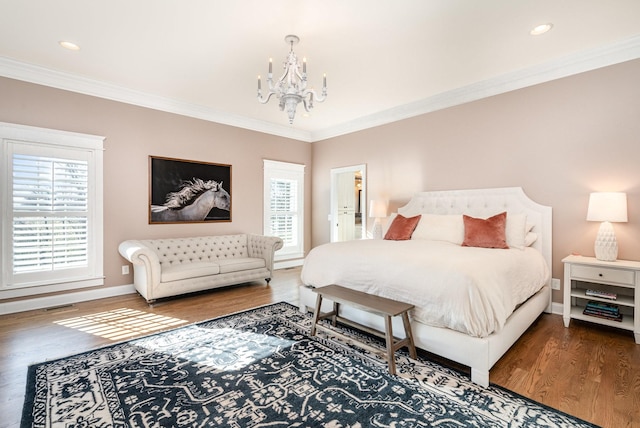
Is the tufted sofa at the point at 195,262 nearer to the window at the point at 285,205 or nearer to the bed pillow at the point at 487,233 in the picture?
the window at the point at 285,205

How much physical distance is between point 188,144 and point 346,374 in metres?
4.10

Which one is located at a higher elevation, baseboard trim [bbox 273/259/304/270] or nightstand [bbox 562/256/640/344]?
nightstand [bbox 562/256/640/344]

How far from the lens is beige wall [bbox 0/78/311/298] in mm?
3592

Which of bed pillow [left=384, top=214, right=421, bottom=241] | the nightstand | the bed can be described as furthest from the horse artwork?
the nightstand

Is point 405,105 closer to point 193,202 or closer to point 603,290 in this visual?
point 603,290

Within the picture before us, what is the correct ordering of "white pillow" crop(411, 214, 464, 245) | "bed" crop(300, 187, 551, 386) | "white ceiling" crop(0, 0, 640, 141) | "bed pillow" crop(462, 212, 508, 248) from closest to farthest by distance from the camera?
1. "bed" crop(300, 187, 551, 386)
2. "white ceiling" crop(0, 0, 640, 141)
3. "bed pillow" crop(462, 212, 508, 248)
4. "white pillow" crop(411, 214, 464, 245)

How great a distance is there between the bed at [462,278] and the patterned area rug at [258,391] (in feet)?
0.93

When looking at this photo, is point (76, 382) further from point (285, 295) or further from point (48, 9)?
point (48, 9)

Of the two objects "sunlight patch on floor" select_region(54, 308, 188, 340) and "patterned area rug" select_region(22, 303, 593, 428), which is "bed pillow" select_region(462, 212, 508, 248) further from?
"sunlight patch on floor" select_region(54, 308, 188, 340)

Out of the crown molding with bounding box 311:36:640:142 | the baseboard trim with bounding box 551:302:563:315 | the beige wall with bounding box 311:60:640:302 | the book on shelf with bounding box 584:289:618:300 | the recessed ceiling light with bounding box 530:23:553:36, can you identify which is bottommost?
the baseboard trim with bounding box 551:302:563:315

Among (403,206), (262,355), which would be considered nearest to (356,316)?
(262,355)

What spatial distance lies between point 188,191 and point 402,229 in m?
3.28

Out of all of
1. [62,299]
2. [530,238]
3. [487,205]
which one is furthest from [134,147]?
[530,238]

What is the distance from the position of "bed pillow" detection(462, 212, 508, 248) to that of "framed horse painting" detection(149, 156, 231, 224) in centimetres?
373
